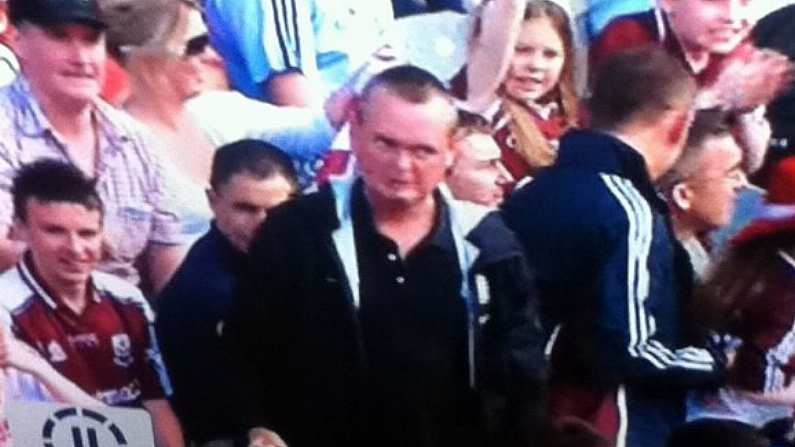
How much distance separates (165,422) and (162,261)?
207mm

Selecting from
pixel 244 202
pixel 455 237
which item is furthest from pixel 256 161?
pixel 455 237

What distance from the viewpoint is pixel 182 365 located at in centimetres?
191

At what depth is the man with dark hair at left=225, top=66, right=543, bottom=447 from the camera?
187cm

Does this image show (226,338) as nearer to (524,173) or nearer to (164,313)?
(164,313)

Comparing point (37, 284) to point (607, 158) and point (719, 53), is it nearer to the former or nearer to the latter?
point (607, 158)

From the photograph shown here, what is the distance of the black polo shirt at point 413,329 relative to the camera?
1876 millimetres

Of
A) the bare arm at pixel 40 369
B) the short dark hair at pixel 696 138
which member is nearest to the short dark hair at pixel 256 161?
the bare arm at pixel 40 369

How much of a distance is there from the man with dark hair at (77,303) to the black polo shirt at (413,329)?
276 millimetres

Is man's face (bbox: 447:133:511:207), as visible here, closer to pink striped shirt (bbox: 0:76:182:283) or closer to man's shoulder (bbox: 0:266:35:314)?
pink striped shirt (bbox: 0:76:182:283)

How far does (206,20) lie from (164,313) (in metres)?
0.37

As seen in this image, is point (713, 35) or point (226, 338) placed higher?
point (713, 35)

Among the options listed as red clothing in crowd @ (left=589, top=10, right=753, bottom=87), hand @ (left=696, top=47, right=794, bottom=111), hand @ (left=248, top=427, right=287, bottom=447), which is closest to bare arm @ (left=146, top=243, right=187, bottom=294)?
hand @ (left=248, top=427, right=287, bottom=447)

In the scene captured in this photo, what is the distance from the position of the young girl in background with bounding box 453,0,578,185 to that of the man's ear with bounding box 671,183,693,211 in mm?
153

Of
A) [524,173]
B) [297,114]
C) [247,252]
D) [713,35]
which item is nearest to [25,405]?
[247,252]
